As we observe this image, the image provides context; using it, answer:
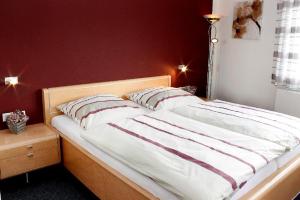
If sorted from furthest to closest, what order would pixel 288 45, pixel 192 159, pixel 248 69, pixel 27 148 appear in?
1. pixel 248 69
2. pixel 288 45
3. pixel 27 148
4. pixel 192 159

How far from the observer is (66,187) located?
255 centimetres

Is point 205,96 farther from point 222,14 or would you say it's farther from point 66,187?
point 66,187

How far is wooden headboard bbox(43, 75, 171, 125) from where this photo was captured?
2.82 meters

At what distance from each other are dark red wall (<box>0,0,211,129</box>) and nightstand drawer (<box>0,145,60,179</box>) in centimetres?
47

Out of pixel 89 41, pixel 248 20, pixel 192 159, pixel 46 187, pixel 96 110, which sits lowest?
pixel 46 187

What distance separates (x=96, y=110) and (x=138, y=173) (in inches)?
39.0

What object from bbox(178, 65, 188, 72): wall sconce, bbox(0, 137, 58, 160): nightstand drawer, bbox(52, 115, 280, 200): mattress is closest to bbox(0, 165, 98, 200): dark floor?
bbox(0, 137, 58, 160): nightstand drawer

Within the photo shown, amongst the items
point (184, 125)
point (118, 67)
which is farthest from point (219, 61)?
point (184, 125)

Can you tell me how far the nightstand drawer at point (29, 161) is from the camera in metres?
2.35

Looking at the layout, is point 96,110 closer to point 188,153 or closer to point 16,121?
point 16,121

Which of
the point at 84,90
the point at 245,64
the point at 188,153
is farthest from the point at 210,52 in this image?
the point at 188,153

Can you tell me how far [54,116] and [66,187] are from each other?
75cm

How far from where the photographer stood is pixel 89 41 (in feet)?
9.97

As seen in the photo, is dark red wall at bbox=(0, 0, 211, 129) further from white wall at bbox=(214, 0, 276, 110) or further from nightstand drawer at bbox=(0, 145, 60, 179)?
nightstand drawer at bbox=(0, 145, 60, 179)
